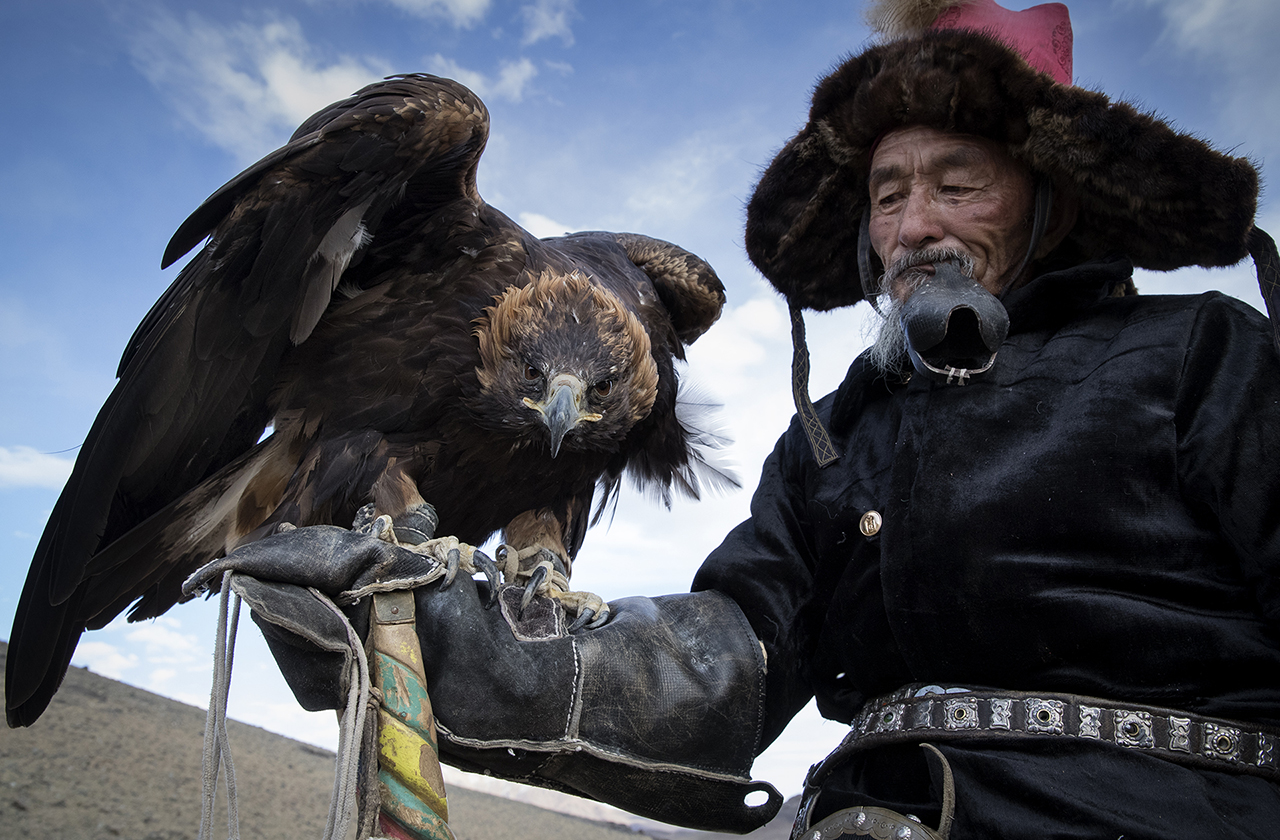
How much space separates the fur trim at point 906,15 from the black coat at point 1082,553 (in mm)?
780

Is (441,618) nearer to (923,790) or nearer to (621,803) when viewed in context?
(621,803)

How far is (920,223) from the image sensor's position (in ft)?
5.99

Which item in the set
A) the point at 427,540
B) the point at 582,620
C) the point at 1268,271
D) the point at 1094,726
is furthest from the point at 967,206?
the point at 427,540


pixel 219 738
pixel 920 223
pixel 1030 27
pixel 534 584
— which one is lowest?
pixel 219 738

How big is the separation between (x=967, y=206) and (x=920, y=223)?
11cm

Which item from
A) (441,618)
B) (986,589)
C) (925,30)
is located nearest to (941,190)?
(925,30)

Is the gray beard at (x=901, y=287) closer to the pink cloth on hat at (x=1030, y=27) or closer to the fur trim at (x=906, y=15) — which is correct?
the pink cloth on hat at (x=1030, y=27)

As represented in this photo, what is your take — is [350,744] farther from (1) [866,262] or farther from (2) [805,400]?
(1) [866,262]

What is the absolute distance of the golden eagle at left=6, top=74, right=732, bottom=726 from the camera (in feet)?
7.29

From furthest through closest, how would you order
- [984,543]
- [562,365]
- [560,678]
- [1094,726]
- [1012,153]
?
[562,365], [1012,153], [560,678], [984,543], [1094,726]

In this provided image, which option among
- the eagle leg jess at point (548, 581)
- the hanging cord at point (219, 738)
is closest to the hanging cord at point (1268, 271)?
the eagle leg jess at point (548, 581)

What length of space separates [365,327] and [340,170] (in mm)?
545

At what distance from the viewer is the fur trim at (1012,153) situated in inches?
61.7

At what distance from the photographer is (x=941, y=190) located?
6.10ft
